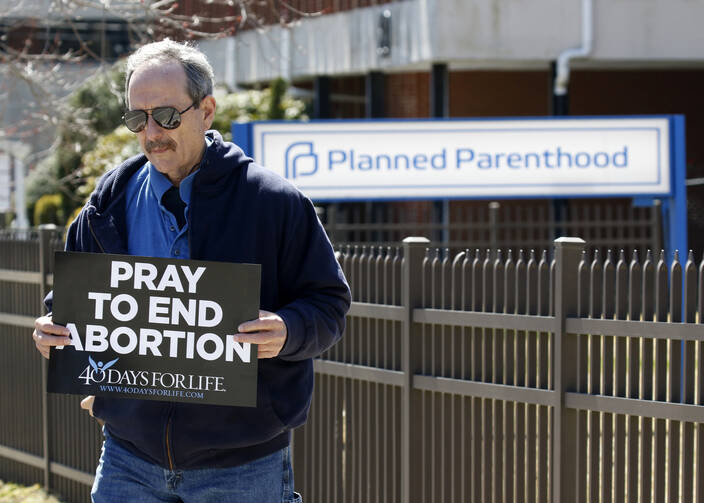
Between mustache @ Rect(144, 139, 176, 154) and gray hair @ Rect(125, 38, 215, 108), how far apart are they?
0.40ft

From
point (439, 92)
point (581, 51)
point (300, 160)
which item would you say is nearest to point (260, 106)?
point (439, 92)

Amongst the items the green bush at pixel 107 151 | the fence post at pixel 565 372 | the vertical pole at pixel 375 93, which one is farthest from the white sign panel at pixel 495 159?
the vertical pole at pixel 375 93

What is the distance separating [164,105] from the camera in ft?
9.27

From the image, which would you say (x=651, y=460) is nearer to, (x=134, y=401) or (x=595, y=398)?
(x=595, y=398)

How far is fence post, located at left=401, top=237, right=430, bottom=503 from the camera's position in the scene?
4973 mm

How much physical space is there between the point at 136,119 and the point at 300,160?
19.0 ft

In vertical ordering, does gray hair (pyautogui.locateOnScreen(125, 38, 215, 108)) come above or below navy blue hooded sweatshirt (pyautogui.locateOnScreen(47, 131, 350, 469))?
above

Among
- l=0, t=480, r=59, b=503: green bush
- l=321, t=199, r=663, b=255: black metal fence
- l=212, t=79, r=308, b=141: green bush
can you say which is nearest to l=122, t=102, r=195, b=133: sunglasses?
l=0, t=480, r=59, b=503: green bush

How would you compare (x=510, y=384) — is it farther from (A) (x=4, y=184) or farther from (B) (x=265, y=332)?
(A) (x=4, y=184)

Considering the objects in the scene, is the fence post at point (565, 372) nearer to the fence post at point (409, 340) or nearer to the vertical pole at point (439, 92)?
the fence post at point (409, 340)

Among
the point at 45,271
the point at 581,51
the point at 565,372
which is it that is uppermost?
the point at 581,51

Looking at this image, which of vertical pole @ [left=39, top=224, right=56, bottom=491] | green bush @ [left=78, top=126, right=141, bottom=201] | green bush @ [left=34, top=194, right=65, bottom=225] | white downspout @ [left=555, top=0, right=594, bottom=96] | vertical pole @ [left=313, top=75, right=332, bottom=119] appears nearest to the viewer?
vertical pole @ [left=39, top=224, right=56, bottom=491]

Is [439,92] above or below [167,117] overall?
above

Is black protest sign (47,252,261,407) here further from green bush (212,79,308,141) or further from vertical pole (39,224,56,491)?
green bush (212,79,308,141)
